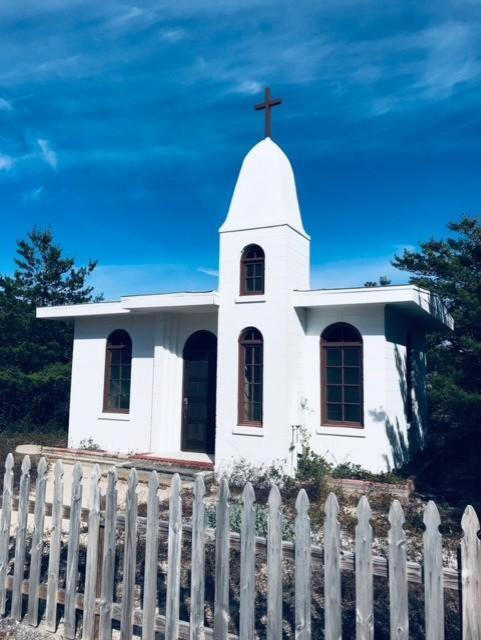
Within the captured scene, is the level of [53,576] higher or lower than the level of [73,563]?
lower

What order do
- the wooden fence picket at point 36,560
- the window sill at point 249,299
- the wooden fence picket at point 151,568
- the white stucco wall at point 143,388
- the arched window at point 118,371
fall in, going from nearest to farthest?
the wooden fence picket at point 151,568, the wooden fence picket at point 36,560, the window sill at point 249,299, the white stucco wall at point 143,388, the arched window at point 118,371

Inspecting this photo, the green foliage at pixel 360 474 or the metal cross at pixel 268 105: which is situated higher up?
the metal cross at pixel 268 105

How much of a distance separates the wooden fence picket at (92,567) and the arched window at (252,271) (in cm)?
629

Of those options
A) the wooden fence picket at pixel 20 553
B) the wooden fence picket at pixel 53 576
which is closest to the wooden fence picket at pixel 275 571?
the wooden fence picket at pixel 53 576

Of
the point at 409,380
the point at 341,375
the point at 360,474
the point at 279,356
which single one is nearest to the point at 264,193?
the point at 279,356

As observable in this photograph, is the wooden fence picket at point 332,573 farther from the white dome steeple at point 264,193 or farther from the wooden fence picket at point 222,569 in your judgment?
the white dome steeple at point 264,193

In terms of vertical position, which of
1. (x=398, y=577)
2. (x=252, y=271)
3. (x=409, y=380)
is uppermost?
(x=252, y=271)

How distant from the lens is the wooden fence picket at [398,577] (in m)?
2.65

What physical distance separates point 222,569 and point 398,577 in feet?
3.89

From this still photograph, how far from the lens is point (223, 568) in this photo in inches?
124

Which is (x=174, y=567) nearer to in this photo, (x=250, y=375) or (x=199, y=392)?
(x=250, y=375)

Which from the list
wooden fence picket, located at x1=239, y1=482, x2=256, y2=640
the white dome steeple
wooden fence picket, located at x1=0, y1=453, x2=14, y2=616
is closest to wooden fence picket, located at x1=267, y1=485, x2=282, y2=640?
wooden fence picket, located at x1=239, y1=482, x2=256, y2=640

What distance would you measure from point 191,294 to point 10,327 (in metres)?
7.30

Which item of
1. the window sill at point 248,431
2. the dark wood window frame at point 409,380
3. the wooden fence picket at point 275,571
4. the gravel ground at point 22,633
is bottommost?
the gravel ground at point 22,633
